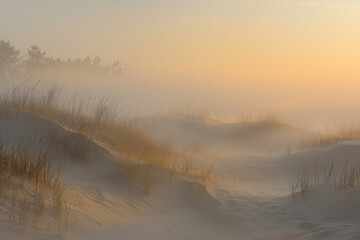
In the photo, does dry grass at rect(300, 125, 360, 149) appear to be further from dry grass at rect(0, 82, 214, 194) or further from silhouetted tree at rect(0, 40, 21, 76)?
silhouetted tree at rect(0, 40, 21, 76)

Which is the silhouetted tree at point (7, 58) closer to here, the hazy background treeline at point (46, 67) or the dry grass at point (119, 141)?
the hazy background treeline at point (46, 67)

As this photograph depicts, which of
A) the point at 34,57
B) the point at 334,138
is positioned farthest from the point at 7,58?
the point at 334,138

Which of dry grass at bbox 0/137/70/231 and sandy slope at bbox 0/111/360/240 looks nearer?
dry grass at bbox 0/137/70/231

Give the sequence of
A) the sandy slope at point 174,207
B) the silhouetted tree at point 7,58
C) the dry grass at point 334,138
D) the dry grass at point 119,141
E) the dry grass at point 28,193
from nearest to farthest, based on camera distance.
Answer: the dry grass at point 28,193, the sandy slope at point 174,207, the dry grass at point 119,141, the dry grass at point 334,138, the silhouetted tree at point 7,58

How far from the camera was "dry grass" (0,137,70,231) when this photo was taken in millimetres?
4094

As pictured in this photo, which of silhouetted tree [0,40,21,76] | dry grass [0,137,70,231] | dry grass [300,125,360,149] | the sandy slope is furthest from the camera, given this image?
silhouetted tree [0,40,21,76]

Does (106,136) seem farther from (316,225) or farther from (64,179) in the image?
(316,225)

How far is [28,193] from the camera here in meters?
4.61

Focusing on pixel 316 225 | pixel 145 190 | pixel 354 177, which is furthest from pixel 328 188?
pixel 145 190

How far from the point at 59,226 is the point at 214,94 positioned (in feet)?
179

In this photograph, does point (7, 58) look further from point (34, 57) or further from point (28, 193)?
point (28, 193)

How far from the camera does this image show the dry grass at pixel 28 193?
4094mm

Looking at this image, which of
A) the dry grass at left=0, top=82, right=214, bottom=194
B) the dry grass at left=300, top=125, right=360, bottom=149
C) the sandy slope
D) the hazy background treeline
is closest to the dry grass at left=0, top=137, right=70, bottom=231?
the sandy slope

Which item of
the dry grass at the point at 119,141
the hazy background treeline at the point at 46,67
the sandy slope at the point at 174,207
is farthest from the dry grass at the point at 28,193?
the hazy background treeline at the point at 46,67
